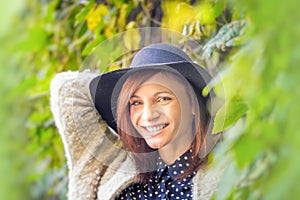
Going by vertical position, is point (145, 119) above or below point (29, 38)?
below

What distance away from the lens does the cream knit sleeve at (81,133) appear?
3.86ft

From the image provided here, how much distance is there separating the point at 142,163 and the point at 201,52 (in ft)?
0.82

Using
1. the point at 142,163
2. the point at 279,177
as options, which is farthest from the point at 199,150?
the point at 279,177

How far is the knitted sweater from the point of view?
1102 mm

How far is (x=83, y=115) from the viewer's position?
3.94 feet

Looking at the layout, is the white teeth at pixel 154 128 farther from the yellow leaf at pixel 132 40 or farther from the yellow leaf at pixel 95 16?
the yellow leaf at pixel 95 16

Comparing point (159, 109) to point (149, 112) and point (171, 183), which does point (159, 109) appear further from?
point (171, 183)

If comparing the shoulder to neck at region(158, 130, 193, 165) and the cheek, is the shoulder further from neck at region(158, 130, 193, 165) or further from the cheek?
the cheek

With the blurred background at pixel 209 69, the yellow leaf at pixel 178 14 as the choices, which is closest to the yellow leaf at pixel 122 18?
the blurred background at pixel 209 69

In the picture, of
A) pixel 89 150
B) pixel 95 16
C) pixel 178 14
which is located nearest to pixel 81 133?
pixel 89 150

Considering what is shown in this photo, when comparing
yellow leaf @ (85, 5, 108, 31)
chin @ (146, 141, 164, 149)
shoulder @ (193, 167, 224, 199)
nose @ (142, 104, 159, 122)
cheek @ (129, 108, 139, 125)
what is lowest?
shoulder @ (193, 167, 224, 199)

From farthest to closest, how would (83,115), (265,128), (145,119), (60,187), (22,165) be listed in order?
(22,165)
(60,187)
(83,115)
(145,119)
(265,128)

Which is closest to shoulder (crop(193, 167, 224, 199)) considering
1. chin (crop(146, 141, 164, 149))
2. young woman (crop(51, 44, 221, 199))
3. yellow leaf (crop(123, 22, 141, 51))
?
young woman (crop(51, 44, 221, 199))

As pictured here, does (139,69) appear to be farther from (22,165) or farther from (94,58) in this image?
(22,165)
